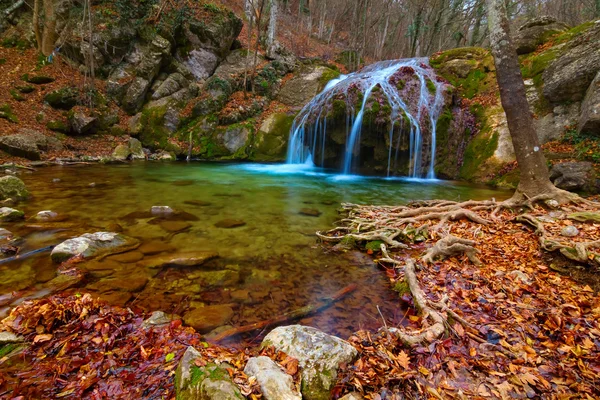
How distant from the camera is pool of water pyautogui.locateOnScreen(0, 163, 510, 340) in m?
3.08

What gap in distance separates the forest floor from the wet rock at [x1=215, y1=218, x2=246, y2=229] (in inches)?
110

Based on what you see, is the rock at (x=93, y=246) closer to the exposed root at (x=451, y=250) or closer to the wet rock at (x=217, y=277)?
the wet rock at (x=217, y=277)

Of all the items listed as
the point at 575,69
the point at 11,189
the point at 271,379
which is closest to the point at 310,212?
the point at 271,379

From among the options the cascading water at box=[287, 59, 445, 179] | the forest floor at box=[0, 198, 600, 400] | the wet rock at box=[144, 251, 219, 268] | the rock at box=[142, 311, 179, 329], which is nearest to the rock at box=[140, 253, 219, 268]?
the wet rock at box=[144, 251, 219, 268]

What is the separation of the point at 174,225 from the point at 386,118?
9.98 m

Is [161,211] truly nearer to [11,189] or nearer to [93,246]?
[93,246]

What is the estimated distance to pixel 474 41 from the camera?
23.6m

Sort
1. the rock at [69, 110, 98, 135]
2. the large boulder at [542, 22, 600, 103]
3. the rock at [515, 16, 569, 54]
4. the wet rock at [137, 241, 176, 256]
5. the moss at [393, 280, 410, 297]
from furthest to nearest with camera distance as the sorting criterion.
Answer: the rock at [69, 110, 98, 135] → the rock at [515, 16, 569, 54] → the large boulder at [542, 22, 600, 103] → the wet rock at [137, 241, 176, 256] → the moss at [393, 280, 410, 297]

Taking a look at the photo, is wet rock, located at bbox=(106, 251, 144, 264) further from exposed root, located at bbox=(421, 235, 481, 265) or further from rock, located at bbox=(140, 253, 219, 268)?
exposed root, located at bbox=(421, 235, 481, 265)

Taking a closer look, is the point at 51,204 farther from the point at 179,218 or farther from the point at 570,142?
the point at 570,142

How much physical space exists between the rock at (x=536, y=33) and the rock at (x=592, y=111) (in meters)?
5.20

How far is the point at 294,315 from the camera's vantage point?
2.91 m

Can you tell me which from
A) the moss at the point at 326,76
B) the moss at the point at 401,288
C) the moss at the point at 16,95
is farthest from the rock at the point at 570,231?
the moss at the point at 16,95

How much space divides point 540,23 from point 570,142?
764 centimetres
